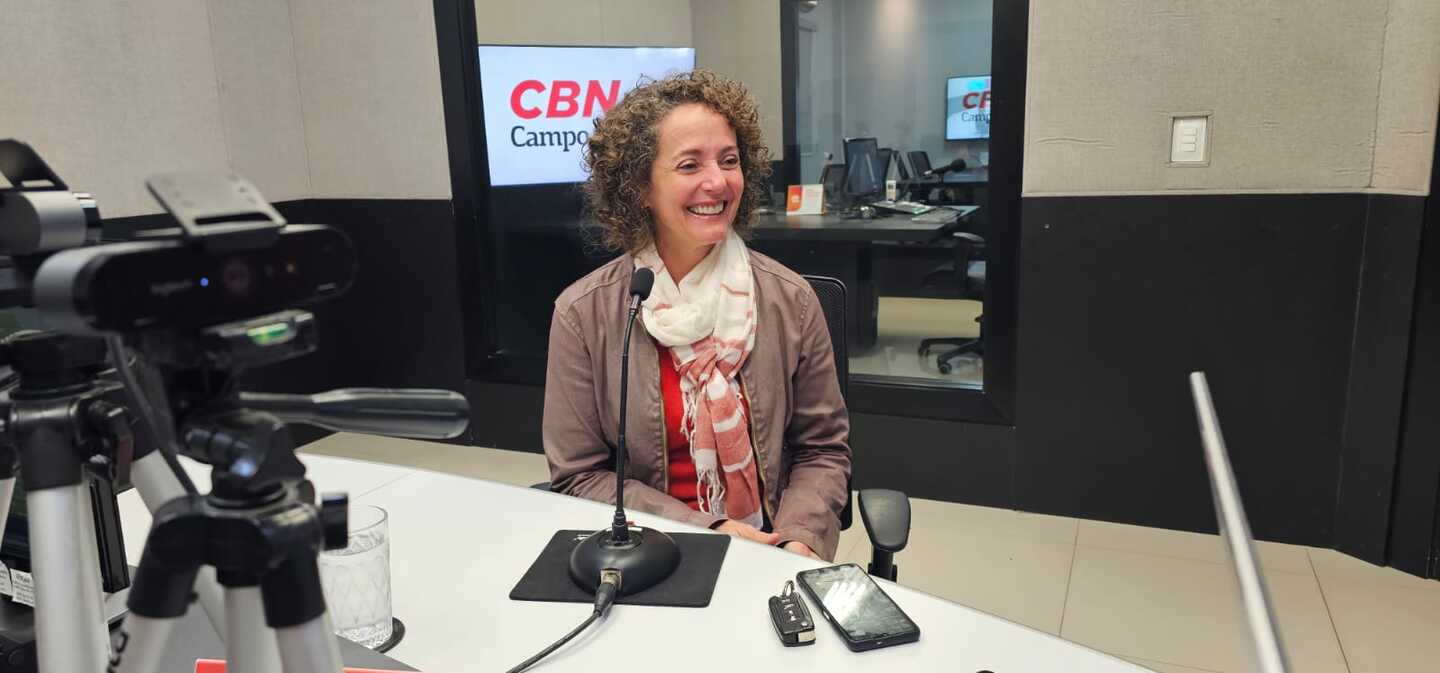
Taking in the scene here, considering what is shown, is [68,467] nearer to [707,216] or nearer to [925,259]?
[707,216]

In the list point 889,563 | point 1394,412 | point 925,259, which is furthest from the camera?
point 925,259

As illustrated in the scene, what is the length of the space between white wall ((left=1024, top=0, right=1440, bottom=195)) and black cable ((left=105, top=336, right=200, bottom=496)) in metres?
2.71

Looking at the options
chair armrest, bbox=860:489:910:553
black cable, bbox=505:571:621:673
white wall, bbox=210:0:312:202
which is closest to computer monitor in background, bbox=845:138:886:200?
white wall, bbox=210:0:312:202

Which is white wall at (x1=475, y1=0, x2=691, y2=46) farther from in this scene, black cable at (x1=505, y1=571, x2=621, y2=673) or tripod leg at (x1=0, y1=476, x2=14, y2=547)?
tripod leg at (x1=0, y1=476, x2=14, y2=547)

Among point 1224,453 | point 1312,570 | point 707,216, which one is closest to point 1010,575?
point 1312,570

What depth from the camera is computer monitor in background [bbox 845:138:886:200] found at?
173 inches

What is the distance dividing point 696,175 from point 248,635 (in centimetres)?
132

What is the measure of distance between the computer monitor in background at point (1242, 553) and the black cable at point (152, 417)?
52 cm

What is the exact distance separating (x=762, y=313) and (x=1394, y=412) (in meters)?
1.93

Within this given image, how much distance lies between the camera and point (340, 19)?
3.79m

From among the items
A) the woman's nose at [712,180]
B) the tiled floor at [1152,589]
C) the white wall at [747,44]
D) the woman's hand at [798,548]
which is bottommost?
the tiled floor at [1152,589]

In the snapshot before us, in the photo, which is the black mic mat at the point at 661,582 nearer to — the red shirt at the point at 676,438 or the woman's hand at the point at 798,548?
the woman's hand at the point at 798,548

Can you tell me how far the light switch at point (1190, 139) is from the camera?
2.67 metres

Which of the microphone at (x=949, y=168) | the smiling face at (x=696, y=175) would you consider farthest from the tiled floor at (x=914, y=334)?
the smiling face at (x=696, y=175)
